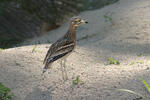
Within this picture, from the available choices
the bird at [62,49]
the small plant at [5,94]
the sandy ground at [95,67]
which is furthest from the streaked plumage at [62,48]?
the small plant at [5,94]

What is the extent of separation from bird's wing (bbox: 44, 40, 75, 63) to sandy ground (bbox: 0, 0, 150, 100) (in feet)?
1.46

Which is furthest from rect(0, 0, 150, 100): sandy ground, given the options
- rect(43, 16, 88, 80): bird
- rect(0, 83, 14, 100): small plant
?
rect(43, 16, 88, 80): bird

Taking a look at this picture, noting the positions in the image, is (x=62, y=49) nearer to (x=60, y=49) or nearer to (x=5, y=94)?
(x=60, y=49)

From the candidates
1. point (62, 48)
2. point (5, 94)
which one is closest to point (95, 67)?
point (62, 48)

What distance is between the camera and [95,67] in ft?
17.2

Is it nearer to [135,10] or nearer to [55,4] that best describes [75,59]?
[135,10]

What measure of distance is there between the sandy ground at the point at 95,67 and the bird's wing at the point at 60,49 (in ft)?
1.46

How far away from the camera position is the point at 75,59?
5820 mm

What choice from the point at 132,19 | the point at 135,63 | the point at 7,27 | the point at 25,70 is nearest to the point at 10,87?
the point at 25,70

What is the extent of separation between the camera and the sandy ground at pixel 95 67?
163 inches

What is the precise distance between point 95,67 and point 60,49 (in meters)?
1.01

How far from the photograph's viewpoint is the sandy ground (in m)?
4.13

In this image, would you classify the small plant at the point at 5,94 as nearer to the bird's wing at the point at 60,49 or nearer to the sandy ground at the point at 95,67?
the sandy ground at the point at 95,67

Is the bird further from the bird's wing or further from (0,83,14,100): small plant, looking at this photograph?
(0,83,14,100): small plant
